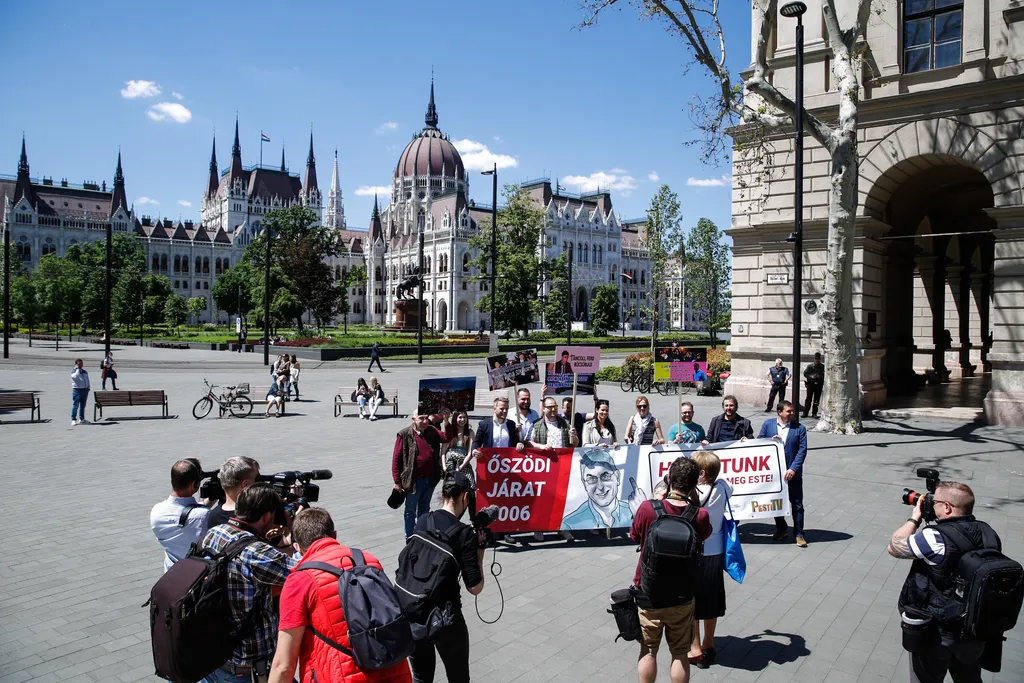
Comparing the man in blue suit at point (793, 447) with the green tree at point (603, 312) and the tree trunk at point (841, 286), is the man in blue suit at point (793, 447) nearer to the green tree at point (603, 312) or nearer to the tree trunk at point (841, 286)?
the tree trunk at point (841, 286)

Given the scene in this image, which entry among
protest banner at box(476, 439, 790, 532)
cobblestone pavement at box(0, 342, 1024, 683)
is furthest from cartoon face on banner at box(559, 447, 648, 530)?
cobblestone pavement at box(0, 342, 1024, 683)

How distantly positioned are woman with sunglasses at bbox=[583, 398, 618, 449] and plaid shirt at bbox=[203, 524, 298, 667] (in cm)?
620

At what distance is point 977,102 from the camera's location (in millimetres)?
17625

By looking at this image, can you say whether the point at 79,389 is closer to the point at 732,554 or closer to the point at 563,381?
the point at 563,381

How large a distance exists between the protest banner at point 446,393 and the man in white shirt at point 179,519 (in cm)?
688

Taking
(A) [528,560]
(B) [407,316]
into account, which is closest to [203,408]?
(A) [528,560]

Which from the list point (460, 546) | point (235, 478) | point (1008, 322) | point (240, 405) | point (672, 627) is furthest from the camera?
point (240, 405)

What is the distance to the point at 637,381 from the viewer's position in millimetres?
27516

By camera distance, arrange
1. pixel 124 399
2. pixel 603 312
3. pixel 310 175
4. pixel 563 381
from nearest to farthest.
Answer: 1. pixel 563 381
2. pixel 124 399
3. pixel 603 312
4. pixel 310 175

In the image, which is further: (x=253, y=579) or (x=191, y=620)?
(x=253, y=579)

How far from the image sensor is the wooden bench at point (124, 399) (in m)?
19.0

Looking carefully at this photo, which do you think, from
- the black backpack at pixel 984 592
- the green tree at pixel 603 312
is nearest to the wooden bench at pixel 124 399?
the black backpack at pixel 984 592

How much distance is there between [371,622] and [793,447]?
674 cm

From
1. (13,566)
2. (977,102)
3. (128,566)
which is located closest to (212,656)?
(128,566)
